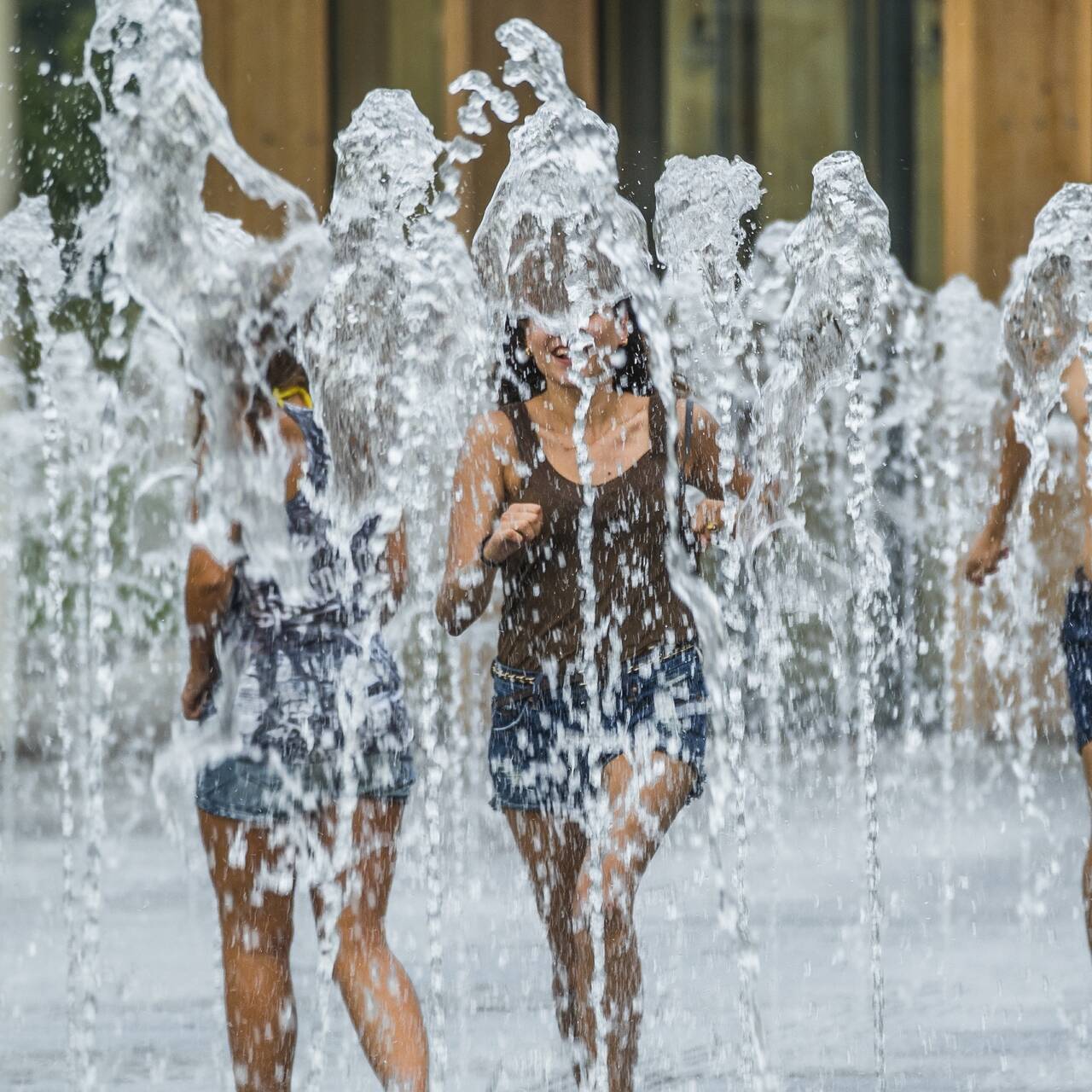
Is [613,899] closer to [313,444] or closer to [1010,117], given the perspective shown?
[313,444]

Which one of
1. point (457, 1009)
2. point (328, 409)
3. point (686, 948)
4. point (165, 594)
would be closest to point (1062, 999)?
point (686, 948)

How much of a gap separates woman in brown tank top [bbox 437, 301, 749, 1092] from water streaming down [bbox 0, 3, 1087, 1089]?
0.05 metres

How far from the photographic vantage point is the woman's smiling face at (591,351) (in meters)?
3.57

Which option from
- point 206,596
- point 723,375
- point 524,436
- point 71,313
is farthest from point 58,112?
point 206,596

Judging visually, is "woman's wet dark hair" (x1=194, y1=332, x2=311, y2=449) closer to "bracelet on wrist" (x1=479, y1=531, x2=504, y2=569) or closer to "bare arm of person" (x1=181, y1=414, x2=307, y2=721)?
"bare arm of person" (x1=181, y1=414, x2=307, y2=721)

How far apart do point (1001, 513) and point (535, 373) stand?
1.48 meters

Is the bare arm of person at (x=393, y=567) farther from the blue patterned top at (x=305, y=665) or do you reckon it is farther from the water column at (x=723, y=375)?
the water column at (x=723, y=375)

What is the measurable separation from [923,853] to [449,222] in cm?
381

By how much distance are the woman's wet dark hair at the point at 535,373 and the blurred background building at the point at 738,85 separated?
5.46 meters

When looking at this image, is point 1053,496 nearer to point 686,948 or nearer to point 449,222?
point 449,222

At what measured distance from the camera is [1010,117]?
31.4 feet

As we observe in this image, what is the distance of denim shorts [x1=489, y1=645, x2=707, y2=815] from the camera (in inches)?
138

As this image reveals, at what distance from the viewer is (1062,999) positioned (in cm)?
463

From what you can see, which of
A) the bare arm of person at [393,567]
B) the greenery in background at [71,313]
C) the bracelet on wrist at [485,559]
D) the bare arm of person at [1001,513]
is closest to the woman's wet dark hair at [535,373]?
the bracelet on wrist at [485,559]
